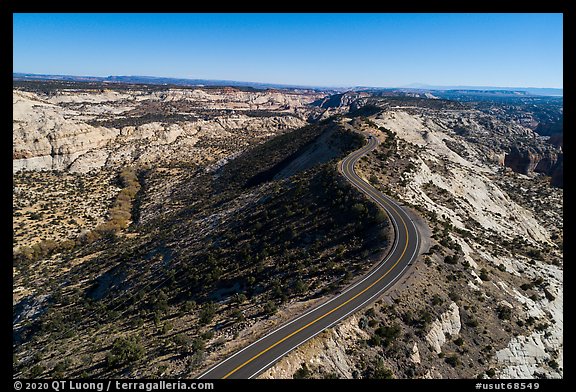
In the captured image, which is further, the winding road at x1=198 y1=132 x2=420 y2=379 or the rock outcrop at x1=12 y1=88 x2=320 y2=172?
the rock outcrop at x1=12 y1=88 x2=320 y2=172

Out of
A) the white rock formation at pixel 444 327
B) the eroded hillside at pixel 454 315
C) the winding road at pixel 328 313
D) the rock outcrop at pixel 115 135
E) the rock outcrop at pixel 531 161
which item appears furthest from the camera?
the rock outcrop at pixel 531 161

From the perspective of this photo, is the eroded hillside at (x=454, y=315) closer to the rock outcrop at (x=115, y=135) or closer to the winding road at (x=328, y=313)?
the winding road at (x=328, y=313)

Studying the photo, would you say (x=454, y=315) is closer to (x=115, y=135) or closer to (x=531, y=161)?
(x=531, y=161)

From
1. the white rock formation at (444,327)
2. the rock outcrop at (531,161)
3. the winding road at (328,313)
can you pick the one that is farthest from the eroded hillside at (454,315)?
the rock outcrop at (531,161)

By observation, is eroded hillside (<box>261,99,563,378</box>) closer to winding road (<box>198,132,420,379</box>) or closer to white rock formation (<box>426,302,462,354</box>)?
white rock formation (<box>426,302,462,354</box>)

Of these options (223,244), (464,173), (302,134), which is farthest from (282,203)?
(302,134)

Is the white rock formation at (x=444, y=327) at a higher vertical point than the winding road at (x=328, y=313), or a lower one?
lower

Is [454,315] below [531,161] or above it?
above

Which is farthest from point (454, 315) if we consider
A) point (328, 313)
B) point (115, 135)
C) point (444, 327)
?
point (115, 135)

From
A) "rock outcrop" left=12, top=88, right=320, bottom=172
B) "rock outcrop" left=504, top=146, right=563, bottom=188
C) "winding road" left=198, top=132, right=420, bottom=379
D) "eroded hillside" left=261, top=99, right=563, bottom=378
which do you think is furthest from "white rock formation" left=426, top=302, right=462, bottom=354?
"rock outcrop" left=504, top=146, right=563, bottom=188
